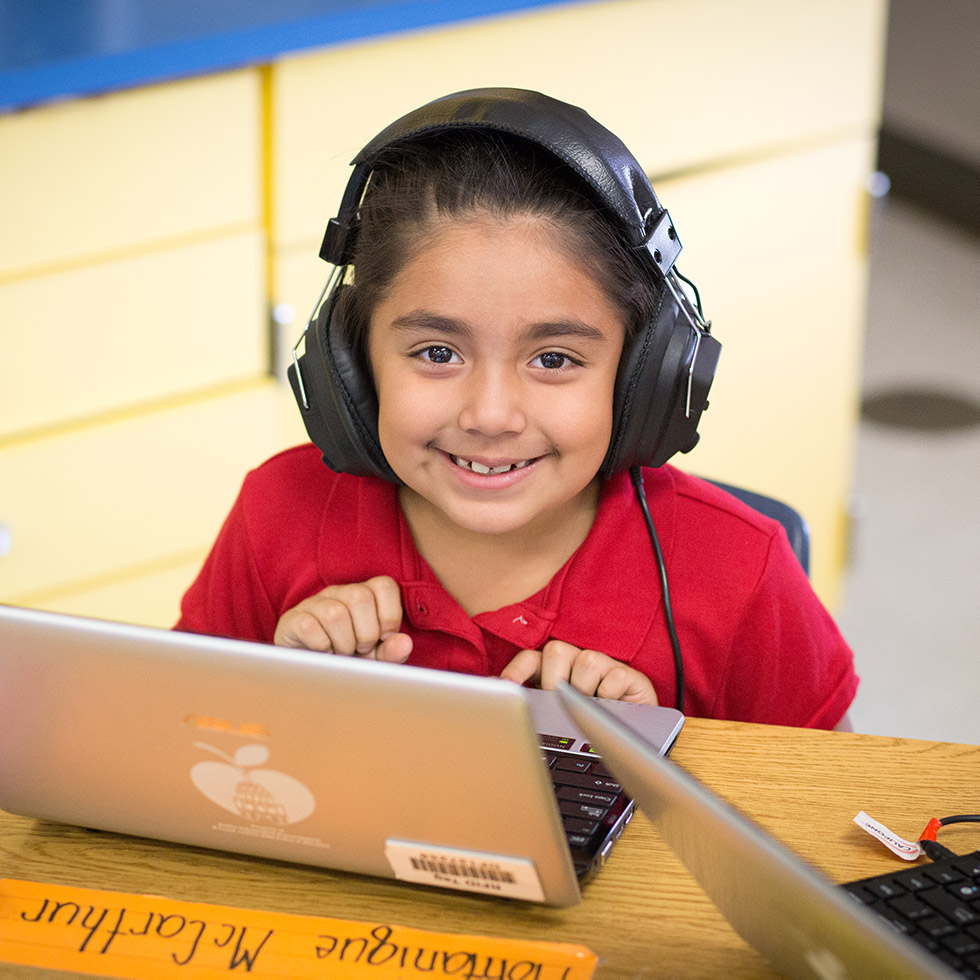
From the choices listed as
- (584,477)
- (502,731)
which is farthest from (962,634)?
(502,731)

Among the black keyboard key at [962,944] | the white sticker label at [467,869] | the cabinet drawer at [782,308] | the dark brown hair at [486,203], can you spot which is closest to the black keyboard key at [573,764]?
the white sticker label at [467,869]

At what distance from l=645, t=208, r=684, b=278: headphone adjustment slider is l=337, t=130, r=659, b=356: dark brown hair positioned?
3cm

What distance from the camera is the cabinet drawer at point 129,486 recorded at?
5.34 feet

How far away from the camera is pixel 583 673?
93 centimetres

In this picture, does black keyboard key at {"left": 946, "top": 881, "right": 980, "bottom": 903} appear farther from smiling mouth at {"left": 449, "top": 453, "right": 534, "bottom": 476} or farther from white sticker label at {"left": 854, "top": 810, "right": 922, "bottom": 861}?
smiling mouth at {"left": 449, "top": 453, "right": 534, "bottom": 476}

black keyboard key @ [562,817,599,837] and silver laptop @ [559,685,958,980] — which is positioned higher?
silver laptop @ [559,685,958,980]

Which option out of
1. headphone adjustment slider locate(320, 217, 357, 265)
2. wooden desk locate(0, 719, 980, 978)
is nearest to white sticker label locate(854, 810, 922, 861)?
wooden desk locate(0, 719, 980, 978)

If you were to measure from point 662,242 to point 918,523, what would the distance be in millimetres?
1841

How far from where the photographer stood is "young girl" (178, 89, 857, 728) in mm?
912

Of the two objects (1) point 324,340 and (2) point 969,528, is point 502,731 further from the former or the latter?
Answer: (2) point 969,528

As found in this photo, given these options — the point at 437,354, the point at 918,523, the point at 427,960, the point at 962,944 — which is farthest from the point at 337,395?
the point at 918,523

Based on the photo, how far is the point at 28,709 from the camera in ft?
2.25

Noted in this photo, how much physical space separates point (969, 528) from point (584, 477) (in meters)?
1.79

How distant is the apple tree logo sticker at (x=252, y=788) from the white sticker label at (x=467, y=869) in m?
0.05
